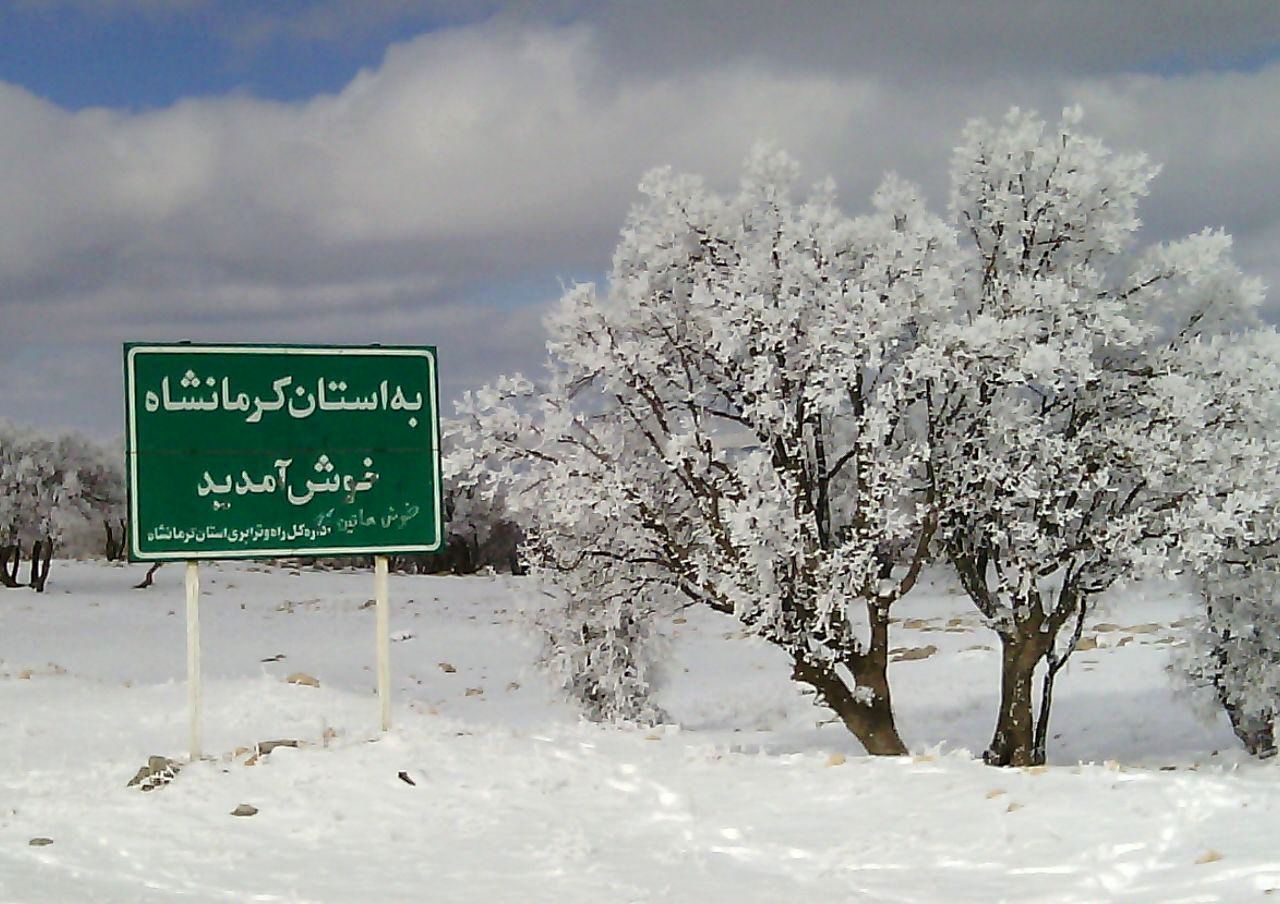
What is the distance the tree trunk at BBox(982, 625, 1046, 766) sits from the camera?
17.3 m

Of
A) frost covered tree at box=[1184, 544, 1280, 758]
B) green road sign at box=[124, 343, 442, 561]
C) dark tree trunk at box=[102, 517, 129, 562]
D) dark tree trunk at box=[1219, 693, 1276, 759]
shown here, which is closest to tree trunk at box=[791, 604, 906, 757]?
frost covered tree at box=[1184, 544, 1280, 758]

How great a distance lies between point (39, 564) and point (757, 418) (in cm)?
3672

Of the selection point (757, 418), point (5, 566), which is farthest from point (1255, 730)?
point (5, 566)

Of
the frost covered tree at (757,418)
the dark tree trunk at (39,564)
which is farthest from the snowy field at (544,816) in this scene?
the dark tree trunk at (39,564)

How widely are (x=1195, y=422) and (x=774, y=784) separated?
8.64m

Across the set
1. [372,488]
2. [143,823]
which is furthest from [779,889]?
[372,488]

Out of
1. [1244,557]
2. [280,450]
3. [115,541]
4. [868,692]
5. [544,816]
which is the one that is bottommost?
[868,692]

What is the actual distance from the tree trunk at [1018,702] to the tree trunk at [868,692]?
1.46 m

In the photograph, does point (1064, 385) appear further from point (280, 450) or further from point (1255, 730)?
point (280, 450)

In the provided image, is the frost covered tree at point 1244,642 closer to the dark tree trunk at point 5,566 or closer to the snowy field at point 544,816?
the snowy field at point 544,816

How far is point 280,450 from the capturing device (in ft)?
35.1

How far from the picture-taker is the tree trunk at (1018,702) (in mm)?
17266

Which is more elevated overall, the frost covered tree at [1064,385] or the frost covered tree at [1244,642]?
the frost covered tree at [1064,385]

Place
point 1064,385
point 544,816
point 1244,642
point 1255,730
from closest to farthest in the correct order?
point 544,816 < point 1064,385 < point 1244,642 < point 1255,730
